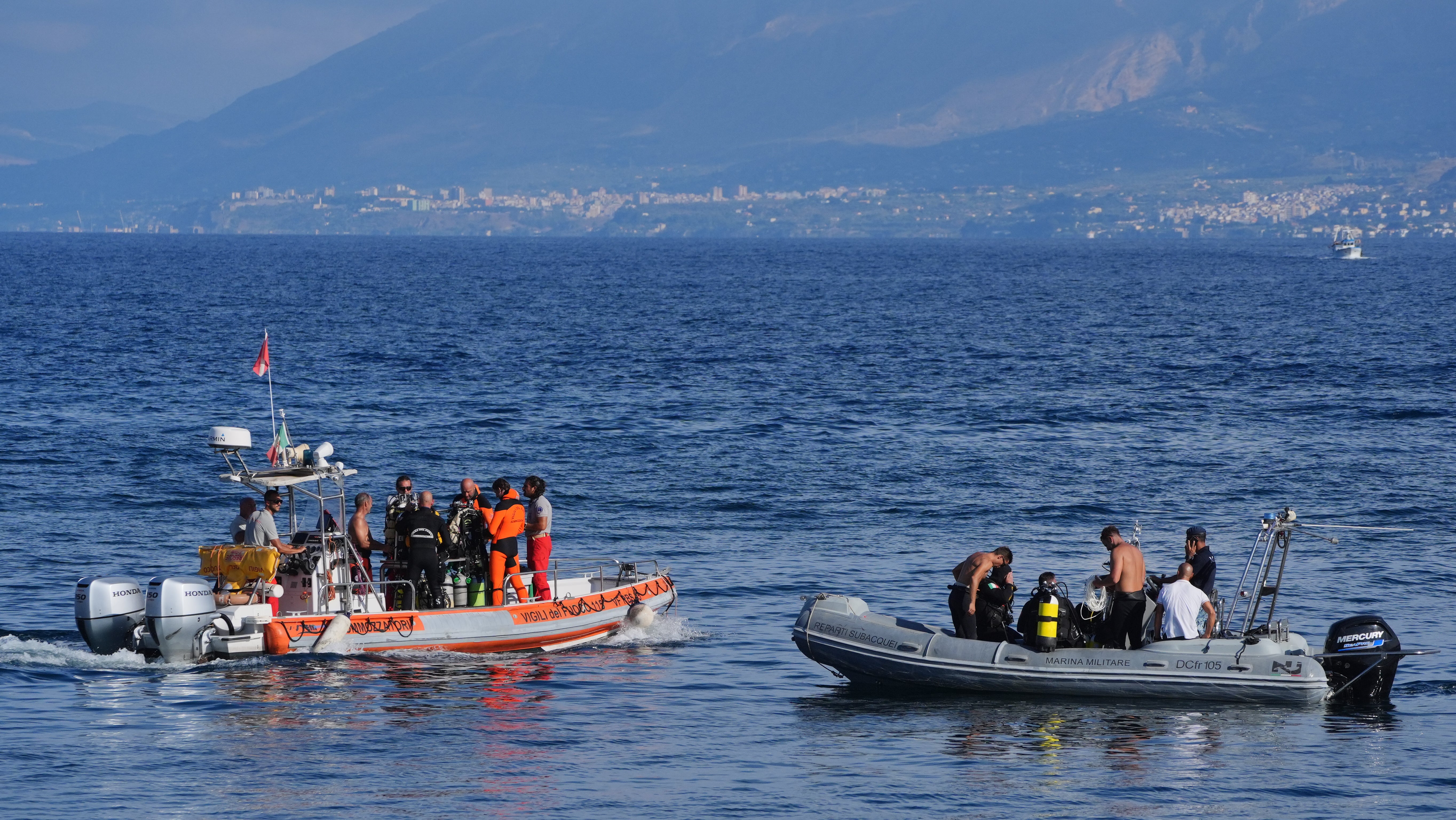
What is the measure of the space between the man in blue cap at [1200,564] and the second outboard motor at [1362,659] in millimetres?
1414

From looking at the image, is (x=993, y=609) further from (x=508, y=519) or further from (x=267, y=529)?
(x=267, y=529)

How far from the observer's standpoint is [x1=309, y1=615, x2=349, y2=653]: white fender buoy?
19.9 m

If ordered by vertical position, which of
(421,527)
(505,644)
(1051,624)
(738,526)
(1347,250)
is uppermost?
(1347,250)

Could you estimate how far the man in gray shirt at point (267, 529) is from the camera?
63.7ft

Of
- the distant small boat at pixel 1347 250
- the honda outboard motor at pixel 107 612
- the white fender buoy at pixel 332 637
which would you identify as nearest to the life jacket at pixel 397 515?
the white fender buoy at pixel 332 637

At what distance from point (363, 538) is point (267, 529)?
1.18 metres

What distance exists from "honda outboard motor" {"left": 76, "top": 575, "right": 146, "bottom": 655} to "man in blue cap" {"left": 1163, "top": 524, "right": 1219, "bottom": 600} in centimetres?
1207

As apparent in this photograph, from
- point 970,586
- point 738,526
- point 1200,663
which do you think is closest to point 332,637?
point 970,586

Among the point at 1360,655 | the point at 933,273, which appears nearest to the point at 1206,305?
the point at 933,273

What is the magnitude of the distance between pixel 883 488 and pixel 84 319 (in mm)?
51700

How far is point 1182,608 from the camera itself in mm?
17875

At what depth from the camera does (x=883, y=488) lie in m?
32.8

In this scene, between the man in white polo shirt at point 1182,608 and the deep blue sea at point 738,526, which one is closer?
the deep blue sea at point 738,526

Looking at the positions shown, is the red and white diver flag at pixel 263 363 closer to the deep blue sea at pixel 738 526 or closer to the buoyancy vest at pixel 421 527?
the buoyancy vest at pixel 421 527
